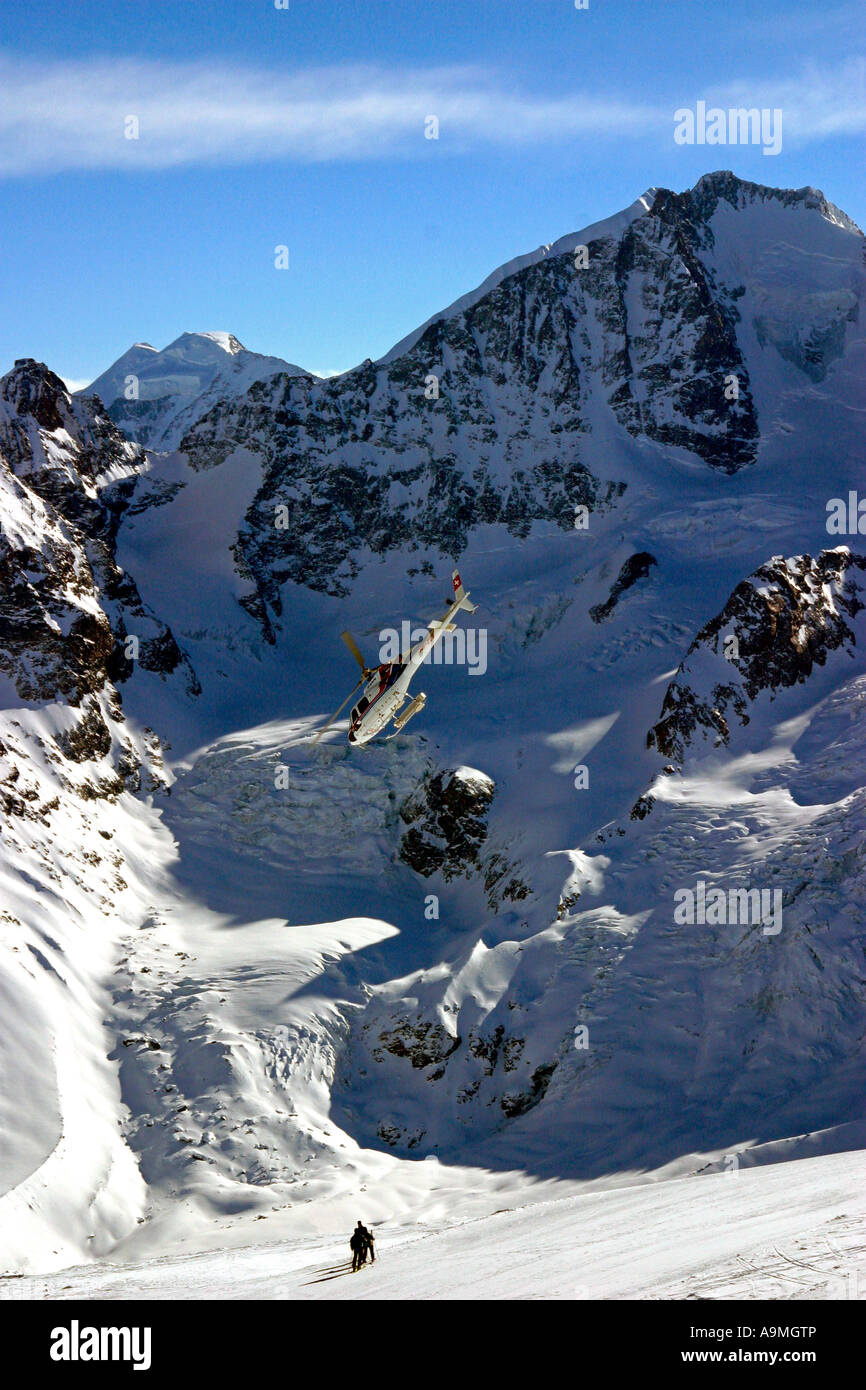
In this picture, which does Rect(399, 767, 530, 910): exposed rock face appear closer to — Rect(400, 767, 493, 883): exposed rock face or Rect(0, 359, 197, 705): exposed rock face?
Rect(400, 767, 493, 883): exposed rock face

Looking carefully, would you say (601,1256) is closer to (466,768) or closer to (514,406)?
(466,768)

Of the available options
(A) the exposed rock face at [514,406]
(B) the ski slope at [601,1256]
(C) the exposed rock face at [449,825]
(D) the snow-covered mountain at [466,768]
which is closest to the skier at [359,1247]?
(B) the ski slope at [601,1256]

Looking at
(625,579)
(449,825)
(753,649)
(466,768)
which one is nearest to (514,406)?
(625,579)

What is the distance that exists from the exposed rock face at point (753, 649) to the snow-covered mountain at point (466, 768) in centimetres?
37

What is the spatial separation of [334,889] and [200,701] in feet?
90.5

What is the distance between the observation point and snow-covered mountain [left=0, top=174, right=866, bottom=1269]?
63094 mm

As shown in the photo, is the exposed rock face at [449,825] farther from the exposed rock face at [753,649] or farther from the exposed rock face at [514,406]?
the exposed rock face at [514,406]

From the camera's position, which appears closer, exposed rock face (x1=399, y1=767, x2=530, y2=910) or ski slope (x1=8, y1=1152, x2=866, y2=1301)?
ski slope (x1=8, y1=1152, x2=866, y2=1301)

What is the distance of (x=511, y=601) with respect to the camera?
11631cm

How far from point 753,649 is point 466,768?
24.0 m

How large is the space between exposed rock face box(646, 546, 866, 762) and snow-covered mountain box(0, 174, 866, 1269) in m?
0.37

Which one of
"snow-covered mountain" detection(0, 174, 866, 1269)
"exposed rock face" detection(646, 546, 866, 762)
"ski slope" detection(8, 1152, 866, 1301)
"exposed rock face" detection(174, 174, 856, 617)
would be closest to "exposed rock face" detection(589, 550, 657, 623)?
"snow-covered mountain" detection(0, 174, 866, 1269)

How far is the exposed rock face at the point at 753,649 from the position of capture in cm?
8794

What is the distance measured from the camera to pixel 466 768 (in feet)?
315
